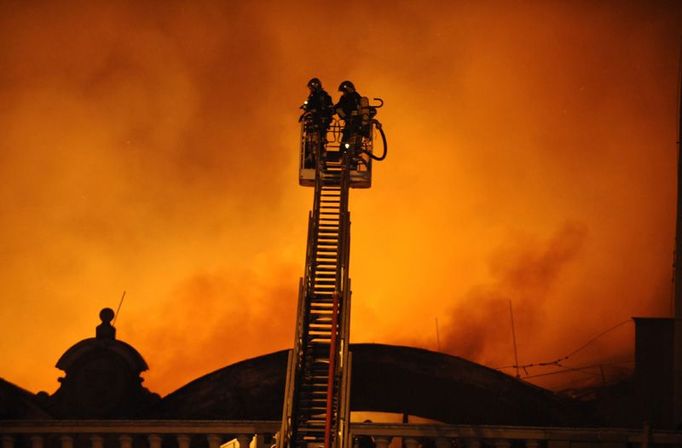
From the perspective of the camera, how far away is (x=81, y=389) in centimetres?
2448

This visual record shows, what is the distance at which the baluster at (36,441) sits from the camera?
21547mm

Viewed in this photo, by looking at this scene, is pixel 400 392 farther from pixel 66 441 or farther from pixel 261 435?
pixel 66 441

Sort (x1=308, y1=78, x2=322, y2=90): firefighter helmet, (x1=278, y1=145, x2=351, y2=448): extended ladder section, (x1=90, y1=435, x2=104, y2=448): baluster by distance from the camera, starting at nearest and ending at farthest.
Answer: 1. (x1=278, y1=145, x2=351, y2=448): extended ladder section
2. (x1=90, y1=435, x2=104, y2=448): baluster
3. (x1=308, y1=78, x2=322, y2=90): firefighter helmet

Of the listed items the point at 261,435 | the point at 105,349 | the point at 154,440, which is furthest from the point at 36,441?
the point at 261,435

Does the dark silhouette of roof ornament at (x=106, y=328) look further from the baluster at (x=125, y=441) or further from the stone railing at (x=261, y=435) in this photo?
the baluster at (x=125, y=441)

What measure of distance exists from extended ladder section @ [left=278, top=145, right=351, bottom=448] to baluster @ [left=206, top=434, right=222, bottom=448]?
4.30 feet

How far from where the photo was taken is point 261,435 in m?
21.1

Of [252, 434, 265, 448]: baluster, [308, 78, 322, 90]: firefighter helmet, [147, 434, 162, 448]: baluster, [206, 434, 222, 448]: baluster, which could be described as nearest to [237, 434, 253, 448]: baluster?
[252, 434, 265, 448]: baluster

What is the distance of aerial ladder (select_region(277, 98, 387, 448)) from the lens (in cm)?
2055

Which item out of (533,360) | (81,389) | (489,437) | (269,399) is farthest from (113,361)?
(533,360)

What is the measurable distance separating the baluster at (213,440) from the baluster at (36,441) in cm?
263

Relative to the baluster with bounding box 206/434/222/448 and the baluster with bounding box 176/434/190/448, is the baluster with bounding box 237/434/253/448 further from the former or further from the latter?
the baluster with bounding box 176/434/190/448

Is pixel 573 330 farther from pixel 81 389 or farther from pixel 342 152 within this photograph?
pixel 81 389

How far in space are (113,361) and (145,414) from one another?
1096 mm
